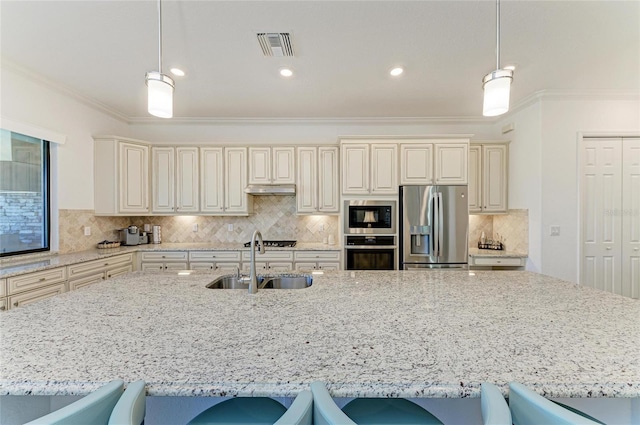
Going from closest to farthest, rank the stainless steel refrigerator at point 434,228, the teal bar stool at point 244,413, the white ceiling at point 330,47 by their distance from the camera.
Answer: the teal bar stool at point 244,413 < the white ceiling at point 330,47 < the stainless steel refrigerator at point 434,228

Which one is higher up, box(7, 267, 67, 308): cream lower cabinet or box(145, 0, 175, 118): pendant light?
box(145, 0, 175, 118): pendant light

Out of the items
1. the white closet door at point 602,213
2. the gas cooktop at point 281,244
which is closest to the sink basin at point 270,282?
the gas cooktop at point 281,244

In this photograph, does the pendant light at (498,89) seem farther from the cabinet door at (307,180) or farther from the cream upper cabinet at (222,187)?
the cream upper cabinet at (222,187)

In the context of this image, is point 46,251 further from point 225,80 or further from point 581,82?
point 581,82

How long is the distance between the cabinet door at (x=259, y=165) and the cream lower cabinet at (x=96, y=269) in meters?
1.92

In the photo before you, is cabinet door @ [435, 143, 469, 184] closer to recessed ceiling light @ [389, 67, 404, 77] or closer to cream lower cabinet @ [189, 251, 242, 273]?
recessed ceiling light @ [389, 67, 404, 77]

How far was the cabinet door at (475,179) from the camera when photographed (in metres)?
3.90

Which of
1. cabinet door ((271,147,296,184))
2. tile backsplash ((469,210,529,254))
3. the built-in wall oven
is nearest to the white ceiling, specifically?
cabinet door ((271,147,296,184))

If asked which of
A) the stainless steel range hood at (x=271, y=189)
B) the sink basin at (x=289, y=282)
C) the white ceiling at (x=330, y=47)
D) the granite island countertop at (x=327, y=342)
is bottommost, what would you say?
the sink basin at (x=289, y=282)

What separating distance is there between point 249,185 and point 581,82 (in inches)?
165

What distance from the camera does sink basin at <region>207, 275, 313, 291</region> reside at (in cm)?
203

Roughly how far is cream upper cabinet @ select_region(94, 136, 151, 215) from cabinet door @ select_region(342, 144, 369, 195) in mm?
2965

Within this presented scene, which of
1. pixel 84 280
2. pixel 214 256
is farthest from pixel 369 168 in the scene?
pixel 84 280

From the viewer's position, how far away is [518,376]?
820 millimetres
